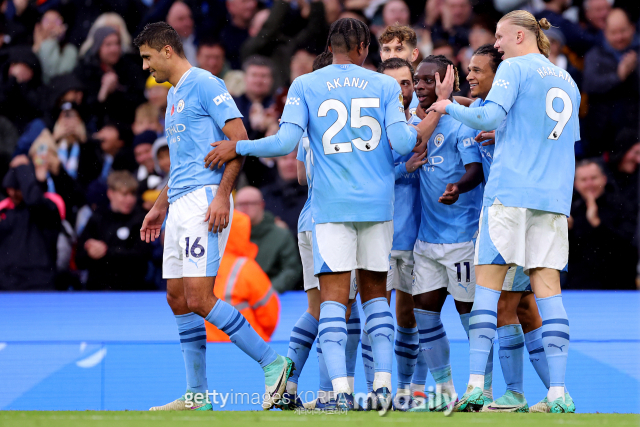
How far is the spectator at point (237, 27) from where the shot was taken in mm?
9273

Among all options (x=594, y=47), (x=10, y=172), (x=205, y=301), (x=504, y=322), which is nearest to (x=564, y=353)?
(x=504, y=322)

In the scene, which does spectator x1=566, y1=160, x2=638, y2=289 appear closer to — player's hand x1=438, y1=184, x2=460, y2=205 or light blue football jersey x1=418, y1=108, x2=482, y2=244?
light blue football jersey x1=418, y1=108, x2=482, y2=244

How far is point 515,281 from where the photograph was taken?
13.5 ft

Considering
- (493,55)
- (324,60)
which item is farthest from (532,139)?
(324,60)

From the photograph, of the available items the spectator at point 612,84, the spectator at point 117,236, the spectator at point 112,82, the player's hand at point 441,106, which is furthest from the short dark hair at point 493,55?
the spectator at point 112,82

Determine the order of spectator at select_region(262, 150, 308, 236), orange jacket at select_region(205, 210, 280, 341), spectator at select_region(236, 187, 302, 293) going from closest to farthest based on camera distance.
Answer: orange jacket at select_region(205, 210, 280, 341), spectator at select_region(236, 187, 302, 293), spectator at select_region(262, 150, 308, 236)

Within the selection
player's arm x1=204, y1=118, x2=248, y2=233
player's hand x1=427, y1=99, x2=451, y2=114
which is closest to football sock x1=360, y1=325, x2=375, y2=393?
player's arm x1=204, y1=118, x2=248, y2=233

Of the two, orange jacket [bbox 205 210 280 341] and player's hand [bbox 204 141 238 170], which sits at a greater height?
player's hand [bbox 204 141 238 170]

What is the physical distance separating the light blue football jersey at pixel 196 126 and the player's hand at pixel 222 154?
8cm

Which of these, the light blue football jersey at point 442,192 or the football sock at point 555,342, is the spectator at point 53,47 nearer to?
the light blue football jersey at point 442,192

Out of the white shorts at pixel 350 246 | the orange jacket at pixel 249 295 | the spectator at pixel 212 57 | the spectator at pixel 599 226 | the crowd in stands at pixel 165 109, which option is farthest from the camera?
the spectator at pixel 212 57

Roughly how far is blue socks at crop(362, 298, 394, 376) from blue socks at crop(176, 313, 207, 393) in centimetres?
92

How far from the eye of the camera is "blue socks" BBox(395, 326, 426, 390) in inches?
178

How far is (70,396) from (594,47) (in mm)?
6822
